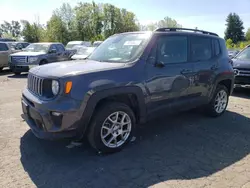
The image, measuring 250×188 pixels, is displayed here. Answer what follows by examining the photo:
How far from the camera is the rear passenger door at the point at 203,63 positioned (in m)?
4.76

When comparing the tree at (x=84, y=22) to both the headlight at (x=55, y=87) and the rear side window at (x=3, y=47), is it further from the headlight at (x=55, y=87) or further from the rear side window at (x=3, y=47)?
the headlight at (x=55, y=87)

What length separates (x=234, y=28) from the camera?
7650 centimetres

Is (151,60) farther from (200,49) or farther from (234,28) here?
(234,28)

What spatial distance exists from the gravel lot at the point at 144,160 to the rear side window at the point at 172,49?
137cm

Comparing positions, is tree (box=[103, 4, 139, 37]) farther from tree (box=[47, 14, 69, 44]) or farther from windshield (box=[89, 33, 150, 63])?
windshield (box=[89, 33, 150, 63])

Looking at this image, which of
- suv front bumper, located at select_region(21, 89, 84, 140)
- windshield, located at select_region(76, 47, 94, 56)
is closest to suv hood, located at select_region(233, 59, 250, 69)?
suv front bumper, located at select_region(21, 89, 84, 140)

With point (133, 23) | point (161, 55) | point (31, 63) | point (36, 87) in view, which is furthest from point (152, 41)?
point (133, 23)

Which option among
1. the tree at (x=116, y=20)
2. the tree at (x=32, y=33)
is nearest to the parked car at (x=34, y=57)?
the tree at (x=32, y=33)

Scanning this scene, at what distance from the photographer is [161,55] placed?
414cm

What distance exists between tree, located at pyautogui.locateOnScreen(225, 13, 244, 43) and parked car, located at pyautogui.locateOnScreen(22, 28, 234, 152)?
79.7 m

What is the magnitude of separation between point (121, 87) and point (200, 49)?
227 cm

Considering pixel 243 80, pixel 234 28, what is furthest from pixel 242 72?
pixel 234 28

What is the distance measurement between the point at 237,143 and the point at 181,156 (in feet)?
3.99

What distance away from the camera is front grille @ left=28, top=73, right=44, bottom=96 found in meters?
3.50
